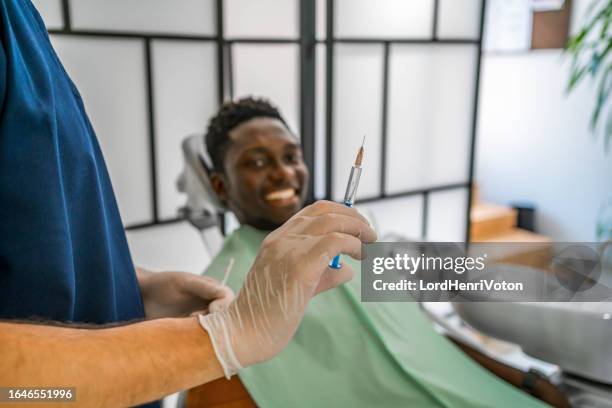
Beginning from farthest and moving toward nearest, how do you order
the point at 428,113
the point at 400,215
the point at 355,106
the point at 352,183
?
the point at 400,215 < the point at 428,113 < the point at 355,106 < the point at 352,183

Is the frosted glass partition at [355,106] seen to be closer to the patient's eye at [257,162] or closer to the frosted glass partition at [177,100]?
the frosted glass partition at [177,100]

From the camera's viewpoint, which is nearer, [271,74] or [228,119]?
[228,119]

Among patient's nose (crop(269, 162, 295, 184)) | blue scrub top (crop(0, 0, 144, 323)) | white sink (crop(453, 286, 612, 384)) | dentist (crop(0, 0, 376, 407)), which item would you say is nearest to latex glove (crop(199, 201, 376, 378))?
dentist (crop(0, 0, 376, 407))

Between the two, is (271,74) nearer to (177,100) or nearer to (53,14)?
(177,100)

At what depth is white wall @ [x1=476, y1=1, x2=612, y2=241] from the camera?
301cm

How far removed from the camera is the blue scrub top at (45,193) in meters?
0.52

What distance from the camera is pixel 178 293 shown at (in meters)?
0.79

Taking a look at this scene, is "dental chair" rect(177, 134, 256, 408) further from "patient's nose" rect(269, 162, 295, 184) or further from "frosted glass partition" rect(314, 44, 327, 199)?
"frosted glass partition" rect(314, 44, 327, 199)

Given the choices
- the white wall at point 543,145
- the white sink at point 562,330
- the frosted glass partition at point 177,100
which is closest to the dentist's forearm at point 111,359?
the white sink at point 562,330

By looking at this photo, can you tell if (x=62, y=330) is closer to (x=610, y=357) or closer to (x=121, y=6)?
(x=610, y=357)

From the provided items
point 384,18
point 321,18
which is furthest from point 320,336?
point 384,18

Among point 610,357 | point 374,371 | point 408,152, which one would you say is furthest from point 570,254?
point 408,152

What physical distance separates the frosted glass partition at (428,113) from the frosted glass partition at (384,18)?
0.07 meters

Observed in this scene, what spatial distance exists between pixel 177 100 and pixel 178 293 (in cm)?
95
